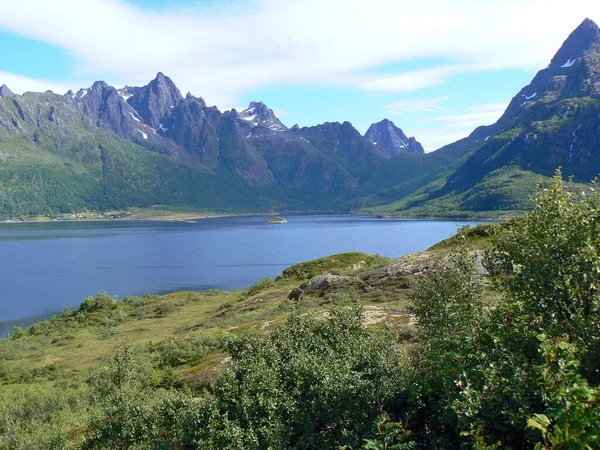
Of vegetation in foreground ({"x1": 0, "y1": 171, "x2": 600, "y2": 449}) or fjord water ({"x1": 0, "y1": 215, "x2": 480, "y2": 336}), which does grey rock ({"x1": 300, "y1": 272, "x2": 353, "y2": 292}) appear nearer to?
vegetation in foreground ({"x1": 0, "y1": 171, "x2": 600, "y2": 449})

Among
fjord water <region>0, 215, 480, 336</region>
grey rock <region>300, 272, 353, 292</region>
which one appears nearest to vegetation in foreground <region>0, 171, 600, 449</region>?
grey rock <region>300, 272, 353, 292</region>

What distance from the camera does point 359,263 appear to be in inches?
2913

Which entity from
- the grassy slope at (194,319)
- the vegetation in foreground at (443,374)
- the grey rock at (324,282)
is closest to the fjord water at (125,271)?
the grassy slope at (194,319)

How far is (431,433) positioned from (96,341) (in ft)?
232

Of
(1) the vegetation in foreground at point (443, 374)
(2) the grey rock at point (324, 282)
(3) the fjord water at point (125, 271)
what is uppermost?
(1) the vegetation in foreground at point (443, 374)

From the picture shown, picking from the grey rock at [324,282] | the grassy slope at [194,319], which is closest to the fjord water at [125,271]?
the grassy slope at [194,319]

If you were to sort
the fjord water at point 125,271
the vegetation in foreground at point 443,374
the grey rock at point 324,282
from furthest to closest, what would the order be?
the fjord water at point 125,271 → the grey rock at point 324,282 → the vegetation in foreground at point 443,374

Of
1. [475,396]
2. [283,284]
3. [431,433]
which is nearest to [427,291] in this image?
[431,433]

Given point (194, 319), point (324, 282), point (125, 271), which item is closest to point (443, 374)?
point (324, 282)

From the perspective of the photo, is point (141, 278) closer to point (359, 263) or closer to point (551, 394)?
point (359, 263)

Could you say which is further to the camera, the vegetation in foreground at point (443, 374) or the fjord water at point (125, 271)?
the fjord water at point (125, 271)

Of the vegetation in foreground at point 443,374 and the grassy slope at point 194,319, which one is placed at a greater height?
the vegetation in foreground at point 443,374

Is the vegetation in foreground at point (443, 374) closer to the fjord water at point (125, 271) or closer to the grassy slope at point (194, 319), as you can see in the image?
the grassy slope at point (194, 319)

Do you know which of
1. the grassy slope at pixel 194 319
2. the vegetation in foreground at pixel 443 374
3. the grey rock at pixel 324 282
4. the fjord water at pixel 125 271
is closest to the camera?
the vegetation in foreground at pixel 443 374
